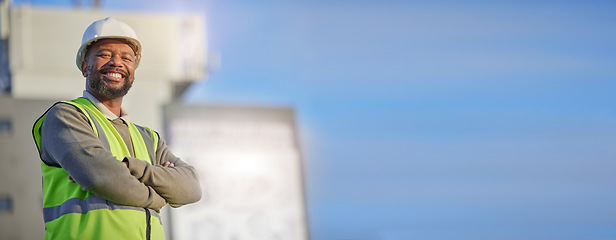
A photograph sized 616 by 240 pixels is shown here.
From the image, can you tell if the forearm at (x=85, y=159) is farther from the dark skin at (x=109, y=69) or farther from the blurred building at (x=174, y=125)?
the blurred building at (x=174, y=125)

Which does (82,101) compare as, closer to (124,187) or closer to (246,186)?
(124,187)

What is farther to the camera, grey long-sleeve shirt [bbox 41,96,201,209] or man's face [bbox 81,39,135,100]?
man's face [bbox 81,39,135,100]

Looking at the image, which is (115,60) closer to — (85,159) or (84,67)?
→ (84,67)

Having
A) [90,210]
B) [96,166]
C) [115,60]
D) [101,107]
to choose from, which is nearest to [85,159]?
[96,166]

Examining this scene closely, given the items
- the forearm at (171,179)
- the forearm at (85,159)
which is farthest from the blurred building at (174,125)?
the forearm at (85,159)

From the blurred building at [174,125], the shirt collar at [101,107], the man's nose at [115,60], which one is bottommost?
the shirt collar at [101,107]

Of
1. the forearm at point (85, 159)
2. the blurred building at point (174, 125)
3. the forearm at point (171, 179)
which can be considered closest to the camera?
the forearm at point (85, 159)

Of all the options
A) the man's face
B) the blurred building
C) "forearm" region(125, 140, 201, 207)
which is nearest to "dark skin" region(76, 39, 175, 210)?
the man's face

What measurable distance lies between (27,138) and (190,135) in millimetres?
14827

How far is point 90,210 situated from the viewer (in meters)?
2.54

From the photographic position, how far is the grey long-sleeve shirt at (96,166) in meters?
2.49

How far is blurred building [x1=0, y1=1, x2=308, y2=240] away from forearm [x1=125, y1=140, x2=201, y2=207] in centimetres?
2427

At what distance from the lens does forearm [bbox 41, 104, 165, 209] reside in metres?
2.49

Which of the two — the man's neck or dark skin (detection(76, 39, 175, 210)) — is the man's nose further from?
the man's neck
